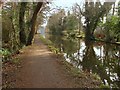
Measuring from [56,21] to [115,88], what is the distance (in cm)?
7007

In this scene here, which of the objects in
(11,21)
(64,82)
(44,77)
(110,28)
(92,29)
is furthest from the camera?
(92,29)

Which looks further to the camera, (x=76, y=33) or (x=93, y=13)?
(x=76, y=33)

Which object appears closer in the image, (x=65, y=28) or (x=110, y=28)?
(x=110, y=28)

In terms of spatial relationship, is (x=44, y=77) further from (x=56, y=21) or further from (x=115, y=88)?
(x=56, y=21)

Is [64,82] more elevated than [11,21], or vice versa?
[11,21]

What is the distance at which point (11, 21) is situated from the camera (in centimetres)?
2186

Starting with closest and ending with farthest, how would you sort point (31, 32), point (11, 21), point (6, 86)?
point (6, 86), point (11, 21), point (31, 32)

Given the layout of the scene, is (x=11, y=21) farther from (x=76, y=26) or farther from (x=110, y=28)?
(x=76, y=26)

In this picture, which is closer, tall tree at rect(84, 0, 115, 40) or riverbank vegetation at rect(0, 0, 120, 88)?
riverbank vegetation at rect(0, 0, 120, 88)

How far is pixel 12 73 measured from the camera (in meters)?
12.2

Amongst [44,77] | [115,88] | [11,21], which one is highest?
[11,21]

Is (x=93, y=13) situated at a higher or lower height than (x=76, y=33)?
higher

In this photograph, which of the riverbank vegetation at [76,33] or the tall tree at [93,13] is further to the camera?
the tall tree at [93,13]

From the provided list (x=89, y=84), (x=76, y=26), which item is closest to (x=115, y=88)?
(x=89, y=84)
